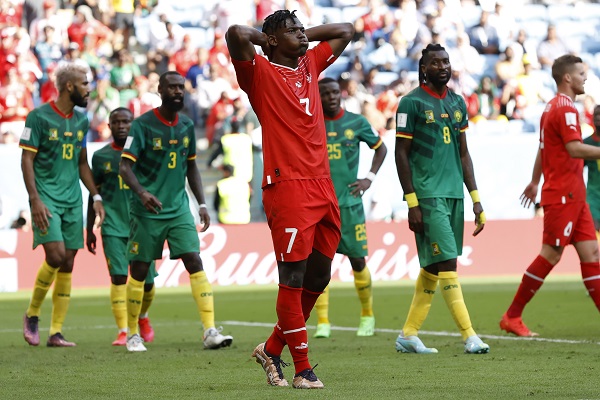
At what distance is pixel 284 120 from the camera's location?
7.10 m

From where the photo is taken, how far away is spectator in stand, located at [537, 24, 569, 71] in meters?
27.1

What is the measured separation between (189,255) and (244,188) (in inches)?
388

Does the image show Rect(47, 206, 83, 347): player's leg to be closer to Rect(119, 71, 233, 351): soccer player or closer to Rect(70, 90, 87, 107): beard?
Rect(119, 71, 233, 351): soccer player

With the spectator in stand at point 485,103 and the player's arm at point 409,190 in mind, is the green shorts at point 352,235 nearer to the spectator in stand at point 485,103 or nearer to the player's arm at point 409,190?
the player's arm at point 409,190

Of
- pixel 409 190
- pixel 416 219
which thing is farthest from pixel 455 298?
pixel 409 190

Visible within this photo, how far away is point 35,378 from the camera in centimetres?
802

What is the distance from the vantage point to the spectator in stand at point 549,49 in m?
27.1

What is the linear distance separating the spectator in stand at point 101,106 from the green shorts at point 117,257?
8.94 meters

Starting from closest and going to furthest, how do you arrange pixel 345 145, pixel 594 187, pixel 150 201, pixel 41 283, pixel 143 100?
pixel 150 201 < pixel 41 283 < pixel 345 145 < pixel 594 187 < pixel 143 100

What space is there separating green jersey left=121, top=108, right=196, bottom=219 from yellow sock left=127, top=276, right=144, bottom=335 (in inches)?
25.6

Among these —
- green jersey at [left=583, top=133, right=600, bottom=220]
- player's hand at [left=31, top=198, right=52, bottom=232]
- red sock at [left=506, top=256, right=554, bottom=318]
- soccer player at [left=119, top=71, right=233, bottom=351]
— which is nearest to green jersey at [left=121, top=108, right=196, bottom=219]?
soccer player at [left=119, top=71, right=233, bottom=351]

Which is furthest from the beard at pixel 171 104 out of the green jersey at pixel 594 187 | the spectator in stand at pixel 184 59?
the spectator in stand at pixel 184 59

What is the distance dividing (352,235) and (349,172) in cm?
67

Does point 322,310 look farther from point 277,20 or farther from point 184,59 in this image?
point 184,59
